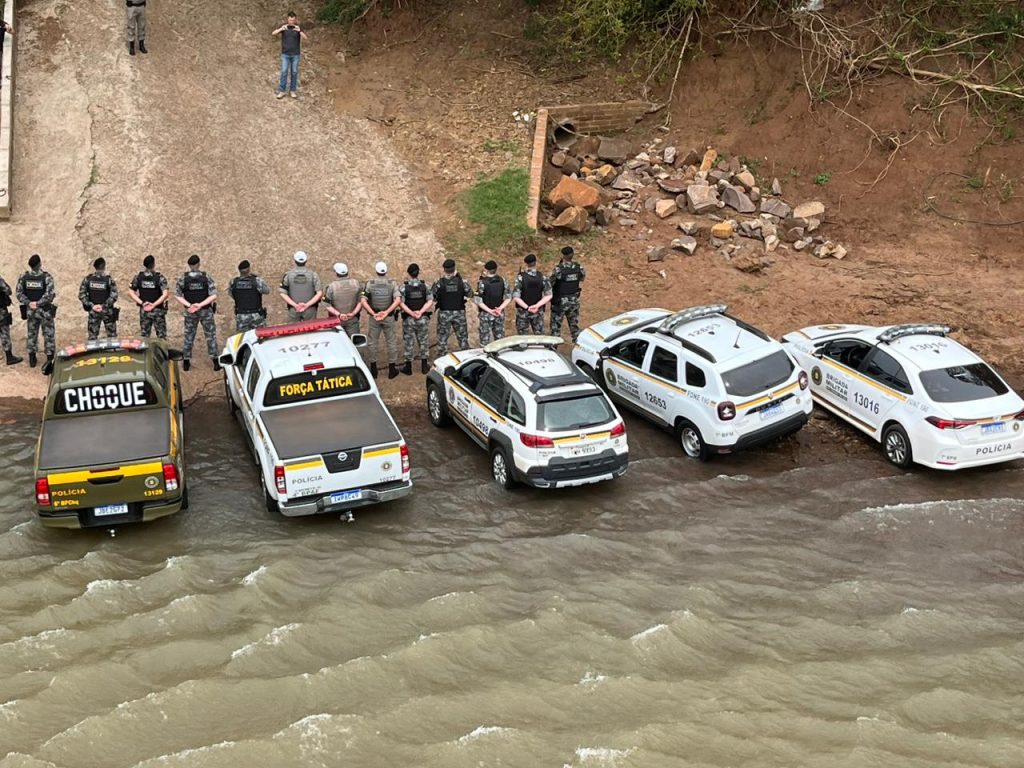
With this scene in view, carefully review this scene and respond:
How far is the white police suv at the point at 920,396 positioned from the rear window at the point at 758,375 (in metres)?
1.26

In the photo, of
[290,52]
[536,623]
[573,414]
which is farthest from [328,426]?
[290,52]

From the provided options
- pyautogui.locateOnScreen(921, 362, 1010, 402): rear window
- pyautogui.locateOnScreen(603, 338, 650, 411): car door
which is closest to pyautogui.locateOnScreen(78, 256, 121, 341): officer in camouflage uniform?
pyautogui.locateOnScreen(603, 338, 650, 411): car door

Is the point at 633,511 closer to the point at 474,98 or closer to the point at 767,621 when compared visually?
the point at 767,621

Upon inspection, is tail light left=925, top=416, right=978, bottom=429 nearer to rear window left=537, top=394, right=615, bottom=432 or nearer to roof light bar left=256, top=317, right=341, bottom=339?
rear window left=537, top=394, right=615, bottom=432

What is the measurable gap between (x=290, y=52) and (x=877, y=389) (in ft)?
49.1

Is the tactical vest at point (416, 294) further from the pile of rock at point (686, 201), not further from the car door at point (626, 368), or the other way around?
the pile of rock at point (686, 201)

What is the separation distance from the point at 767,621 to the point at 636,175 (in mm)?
13062

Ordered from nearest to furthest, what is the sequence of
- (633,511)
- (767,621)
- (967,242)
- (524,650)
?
(524,650) < (767,621) < (633,511) < (967,242)

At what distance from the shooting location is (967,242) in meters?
20.3

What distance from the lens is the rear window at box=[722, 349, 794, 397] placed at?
13.7 meters

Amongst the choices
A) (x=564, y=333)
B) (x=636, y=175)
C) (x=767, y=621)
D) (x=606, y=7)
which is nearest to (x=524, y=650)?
(x=767, y=621)

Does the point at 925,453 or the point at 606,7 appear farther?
the point at 606,7

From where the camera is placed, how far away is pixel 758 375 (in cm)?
1387

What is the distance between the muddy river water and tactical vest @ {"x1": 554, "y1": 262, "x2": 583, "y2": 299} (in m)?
3.49
